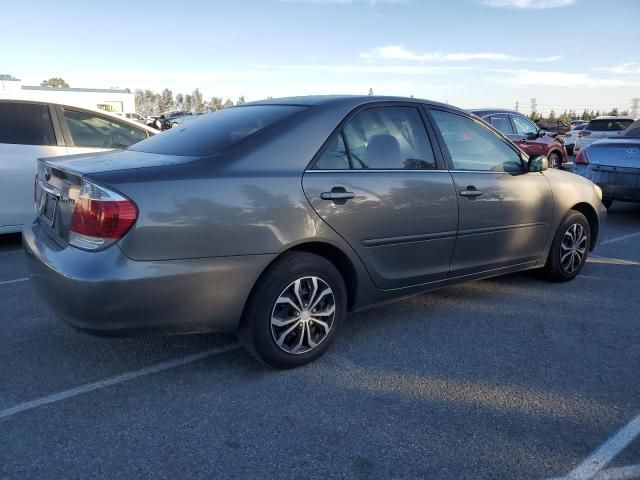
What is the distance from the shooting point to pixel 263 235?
2.96 m

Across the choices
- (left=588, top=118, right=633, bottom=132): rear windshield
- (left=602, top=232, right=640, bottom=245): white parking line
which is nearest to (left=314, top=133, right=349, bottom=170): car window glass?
(left=602, top=232, right=640, bottom=245): white parking line

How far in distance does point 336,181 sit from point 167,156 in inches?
38.6

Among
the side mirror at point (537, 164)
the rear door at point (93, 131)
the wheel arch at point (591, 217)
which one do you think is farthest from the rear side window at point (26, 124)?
the wheel arch at point (591, 217)

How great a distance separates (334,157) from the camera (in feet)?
11.0

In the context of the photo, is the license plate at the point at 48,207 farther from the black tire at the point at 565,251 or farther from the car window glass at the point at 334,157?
the black tire at the point at 565,251

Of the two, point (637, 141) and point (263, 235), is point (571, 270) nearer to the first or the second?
point (263, 235)

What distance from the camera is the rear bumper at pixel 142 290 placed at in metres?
2.65

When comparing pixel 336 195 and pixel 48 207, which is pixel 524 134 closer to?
pixel 336 195

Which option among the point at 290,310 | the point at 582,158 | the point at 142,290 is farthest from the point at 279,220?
the point at 582,158

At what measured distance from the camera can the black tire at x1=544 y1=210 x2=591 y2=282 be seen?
4.84 metres

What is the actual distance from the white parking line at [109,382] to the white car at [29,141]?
11.5ft

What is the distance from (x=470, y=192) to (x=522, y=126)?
978cm

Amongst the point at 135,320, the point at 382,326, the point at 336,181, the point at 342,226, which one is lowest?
the point at 382,326

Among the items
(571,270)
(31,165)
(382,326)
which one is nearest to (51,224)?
(382,326)
